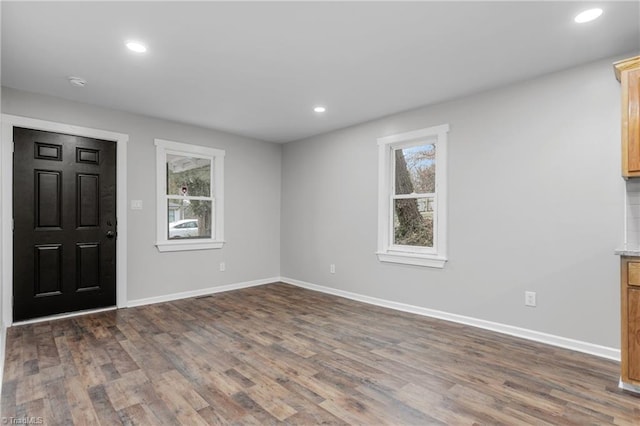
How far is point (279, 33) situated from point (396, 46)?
0.91 m

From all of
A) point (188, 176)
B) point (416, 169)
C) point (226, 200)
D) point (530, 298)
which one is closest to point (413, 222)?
point (416, 169)

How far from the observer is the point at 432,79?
3207 mm

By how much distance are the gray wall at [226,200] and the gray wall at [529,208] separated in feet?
6.50

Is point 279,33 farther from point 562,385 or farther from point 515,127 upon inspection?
point 562,385

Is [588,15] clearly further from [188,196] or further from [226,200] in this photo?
[188,196]

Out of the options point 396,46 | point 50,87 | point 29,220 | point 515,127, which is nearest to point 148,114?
point 50,87

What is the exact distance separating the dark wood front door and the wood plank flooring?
36 centimetres

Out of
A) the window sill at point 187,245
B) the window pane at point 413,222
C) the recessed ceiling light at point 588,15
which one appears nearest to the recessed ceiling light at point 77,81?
the window sill at point 187,245

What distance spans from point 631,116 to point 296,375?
2.97 metres

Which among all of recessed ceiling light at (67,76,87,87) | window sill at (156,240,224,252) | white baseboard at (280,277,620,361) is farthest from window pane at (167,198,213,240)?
white baseboard at (280,277,620,361)

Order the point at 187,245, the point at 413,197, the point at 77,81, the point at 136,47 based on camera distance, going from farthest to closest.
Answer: the point at 187,245 < the point at 413,197 < the point at 77,81 < the point at 136,47

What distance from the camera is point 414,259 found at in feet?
13.3

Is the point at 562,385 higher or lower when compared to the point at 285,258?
lower

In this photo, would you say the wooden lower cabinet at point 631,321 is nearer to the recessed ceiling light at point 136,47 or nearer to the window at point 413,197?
the window at point 413,197
